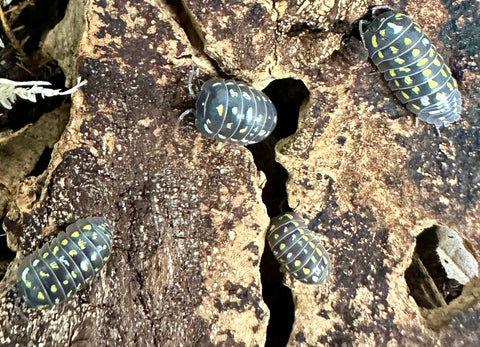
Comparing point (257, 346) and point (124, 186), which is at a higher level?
point (124, 186)

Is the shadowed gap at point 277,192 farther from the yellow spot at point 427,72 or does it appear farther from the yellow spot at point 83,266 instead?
the yellow spot at point 83,266

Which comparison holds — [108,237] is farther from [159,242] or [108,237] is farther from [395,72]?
[395,72]

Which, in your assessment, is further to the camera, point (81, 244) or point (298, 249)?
point (298, 249)


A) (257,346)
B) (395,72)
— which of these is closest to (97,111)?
(257,346)

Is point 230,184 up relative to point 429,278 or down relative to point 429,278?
up

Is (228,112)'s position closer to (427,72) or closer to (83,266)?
(83,266)

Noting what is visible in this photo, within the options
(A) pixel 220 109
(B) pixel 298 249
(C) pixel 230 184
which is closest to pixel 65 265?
(C) pixel 230 184
